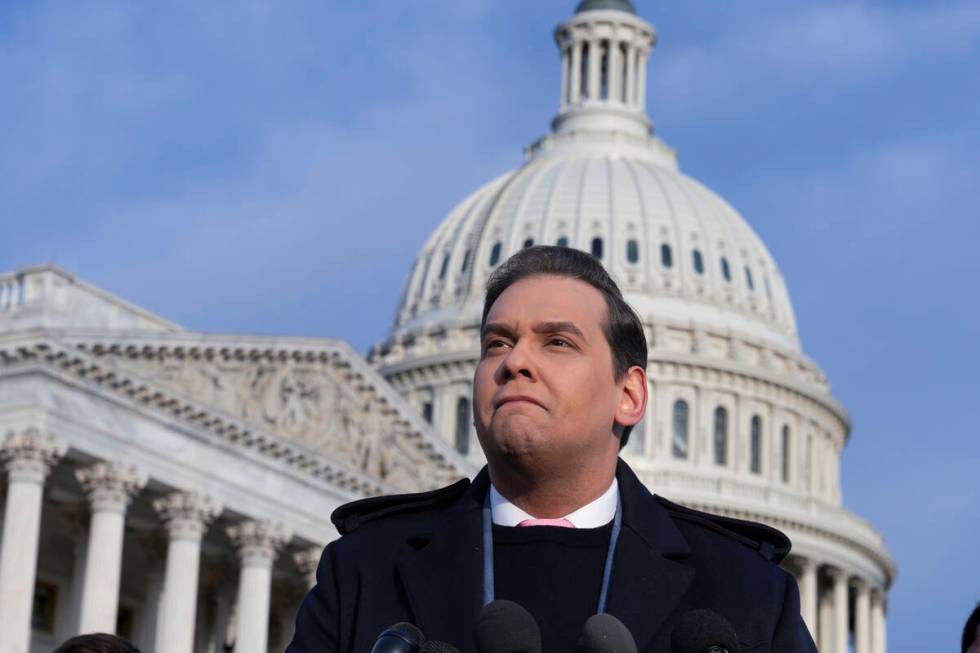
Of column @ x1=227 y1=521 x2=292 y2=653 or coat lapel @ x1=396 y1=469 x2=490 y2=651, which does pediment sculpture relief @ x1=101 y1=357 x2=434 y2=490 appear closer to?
column @ x1=227 y1=521 x2=292 y2=653

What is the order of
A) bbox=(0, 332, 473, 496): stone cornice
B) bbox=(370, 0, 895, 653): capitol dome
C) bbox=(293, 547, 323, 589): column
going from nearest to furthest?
bbox=(0, 332, 473, 496): stone cornice < bbox=(293, 547, 323, 589): column < bbox=(370, 0, 895, 653): capitol dome

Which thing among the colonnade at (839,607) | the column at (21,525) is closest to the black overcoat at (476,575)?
the column at (21,525)

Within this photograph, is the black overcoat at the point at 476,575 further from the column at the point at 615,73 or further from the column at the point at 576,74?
the column at the point at 615,73

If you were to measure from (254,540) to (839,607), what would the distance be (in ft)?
183

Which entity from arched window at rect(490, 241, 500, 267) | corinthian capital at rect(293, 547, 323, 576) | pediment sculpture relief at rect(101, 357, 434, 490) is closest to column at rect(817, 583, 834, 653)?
arched window at rect(490, 241, 500, 267)

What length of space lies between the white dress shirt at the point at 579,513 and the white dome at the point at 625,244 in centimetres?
10630

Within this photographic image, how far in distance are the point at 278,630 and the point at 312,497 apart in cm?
690

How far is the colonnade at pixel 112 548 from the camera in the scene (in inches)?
1992

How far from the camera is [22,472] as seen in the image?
52.0 metres

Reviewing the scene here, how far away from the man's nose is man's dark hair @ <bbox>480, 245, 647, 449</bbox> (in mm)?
253

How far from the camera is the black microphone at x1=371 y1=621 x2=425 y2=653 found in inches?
186

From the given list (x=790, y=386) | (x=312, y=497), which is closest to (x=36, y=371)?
(x=312, y=497)

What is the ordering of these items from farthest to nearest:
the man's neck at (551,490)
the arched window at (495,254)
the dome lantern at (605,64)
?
the dome lantern at (605,64), the arched window at (495,254), the man's neck at (551,490)

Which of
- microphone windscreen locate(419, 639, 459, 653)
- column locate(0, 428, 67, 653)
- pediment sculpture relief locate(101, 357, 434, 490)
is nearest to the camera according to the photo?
microphone windscreen locate(419, 639, 459, 653)
